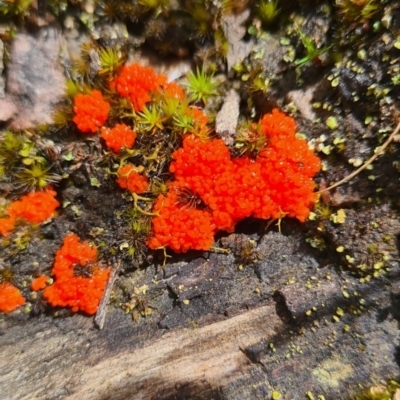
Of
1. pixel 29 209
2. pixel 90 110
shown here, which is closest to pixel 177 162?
pixel 90 110

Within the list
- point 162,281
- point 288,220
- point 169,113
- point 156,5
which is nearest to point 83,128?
point 169,113

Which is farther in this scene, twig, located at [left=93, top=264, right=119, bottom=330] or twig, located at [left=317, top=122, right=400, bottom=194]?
twig, located at [left=93, top=264, right=119, bottom=330]

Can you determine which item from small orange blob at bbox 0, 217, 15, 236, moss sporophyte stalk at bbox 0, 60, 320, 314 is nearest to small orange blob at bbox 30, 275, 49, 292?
moss sporophyte stalk at bbox 0, 60, 320, 314

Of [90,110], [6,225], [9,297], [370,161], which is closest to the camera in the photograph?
[370,161]

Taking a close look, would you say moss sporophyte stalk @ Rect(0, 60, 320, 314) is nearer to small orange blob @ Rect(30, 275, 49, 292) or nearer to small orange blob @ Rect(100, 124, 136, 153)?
small orange blob @ Rect(100, 124, 136, 153)

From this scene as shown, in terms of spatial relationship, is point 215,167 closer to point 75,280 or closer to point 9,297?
point 75,280

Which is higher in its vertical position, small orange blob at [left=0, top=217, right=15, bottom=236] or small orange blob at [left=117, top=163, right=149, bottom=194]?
small orange blob at [left=117, top=163, right=149, bottom=194]

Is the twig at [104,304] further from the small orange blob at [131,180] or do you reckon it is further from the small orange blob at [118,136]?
the small orange blob at [118,136]
